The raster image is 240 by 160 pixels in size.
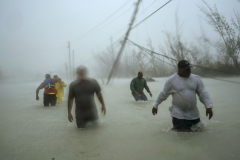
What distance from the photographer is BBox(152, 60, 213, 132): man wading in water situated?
12.5 ft

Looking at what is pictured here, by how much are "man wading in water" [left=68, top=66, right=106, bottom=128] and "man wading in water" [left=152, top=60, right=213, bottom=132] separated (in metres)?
1.75

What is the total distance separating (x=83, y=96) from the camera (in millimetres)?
4816

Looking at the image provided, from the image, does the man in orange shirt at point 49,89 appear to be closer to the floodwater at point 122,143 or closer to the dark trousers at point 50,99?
the dark trousers at point 50,99

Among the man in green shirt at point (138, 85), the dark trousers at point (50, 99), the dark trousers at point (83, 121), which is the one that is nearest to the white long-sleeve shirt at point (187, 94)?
the dark trousers at point (83, 121)

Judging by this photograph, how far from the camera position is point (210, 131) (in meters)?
4.43

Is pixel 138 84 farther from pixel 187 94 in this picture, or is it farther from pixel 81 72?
pixel 187 94

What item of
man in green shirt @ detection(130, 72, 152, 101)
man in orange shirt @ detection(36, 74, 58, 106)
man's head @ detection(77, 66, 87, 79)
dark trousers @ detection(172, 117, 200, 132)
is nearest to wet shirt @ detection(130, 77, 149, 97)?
man in green shirt @ detection(130, 72, 152, 101)

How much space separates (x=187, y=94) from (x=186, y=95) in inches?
1.0

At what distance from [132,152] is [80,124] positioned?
195 centimetres

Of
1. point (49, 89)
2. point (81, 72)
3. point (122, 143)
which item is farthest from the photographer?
point (49, 89)

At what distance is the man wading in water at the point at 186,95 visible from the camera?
3.81 meters

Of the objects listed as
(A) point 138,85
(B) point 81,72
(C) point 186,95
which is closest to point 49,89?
(A) point 138,85

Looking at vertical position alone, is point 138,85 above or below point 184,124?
above

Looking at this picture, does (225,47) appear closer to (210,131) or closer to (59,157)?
(210,131)
